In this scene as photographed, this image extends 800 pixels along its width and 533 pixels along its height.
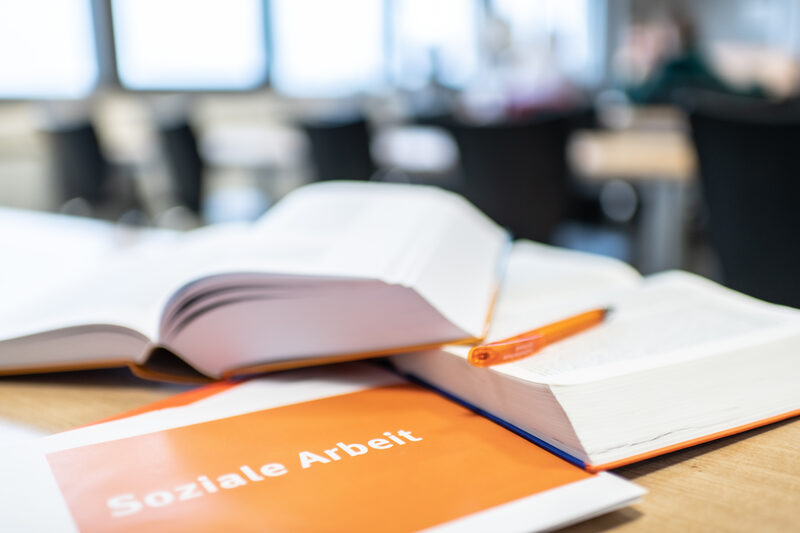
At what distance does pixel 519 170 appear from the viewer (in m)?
2.66

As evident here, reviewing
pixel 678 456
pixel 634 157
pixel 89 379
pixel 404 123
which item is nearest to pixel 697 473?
pixel 678 456

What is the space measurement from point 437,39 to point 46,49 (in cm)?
373

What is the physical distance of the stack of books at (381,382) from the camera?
0.37m

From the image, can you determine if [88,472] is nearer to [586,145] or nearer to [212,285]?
[212,285]

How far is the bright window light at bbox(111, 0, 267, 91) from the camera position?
5277 mm

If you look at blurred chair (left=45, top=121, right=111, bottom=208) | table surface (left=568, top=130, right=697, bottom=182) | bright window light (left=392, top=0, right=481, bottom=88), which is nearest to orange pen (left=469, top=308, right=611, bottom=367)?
table surface (left=568, top=130, right=697, bottom=182)

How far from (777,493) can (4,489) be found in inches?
15.3

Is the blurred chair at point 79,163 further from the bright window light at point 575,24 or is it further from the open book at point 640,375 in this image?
the bright window light at point 575,24

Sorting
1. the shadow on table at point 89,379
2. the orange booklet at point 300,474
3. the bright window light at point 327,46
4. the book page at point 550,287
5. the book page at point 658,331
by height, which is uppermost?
the bright window light at point 327,46

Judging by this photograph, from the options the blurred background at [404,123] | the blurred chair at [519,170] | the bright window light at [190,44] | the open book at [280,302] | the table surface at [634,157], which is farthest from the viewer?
the bright window light at [190,44]

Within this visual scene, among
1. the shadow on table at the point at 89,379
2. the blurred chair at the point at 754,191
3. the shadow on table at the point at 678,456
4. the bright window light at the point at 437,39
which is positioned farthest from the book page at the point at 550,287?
the bright window light at the point at 437,39

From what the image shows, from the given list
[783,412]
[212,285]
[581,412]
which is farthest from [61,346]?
[783,412]

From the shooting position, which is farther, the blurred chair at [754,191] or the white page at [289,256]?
the blurred chair at [754,191]

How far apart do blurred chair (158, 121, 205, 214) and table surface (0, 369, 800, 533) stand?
343 cm
